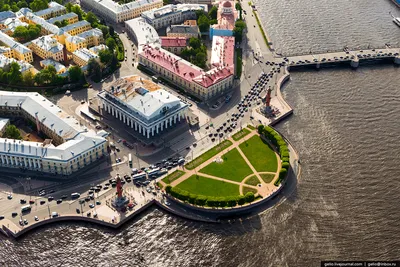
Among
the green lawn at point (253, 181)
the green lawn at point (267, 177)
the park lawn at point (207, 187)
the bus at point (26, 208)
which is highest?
the green lawn at point (267, 177)

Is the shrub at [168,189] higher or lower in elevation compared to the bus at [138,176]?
higher

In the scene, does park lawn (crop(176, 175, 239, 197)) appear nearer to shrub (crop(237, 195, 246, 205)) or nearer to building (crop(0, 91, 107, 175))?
shrub (crop(237, 195, 246, 205))

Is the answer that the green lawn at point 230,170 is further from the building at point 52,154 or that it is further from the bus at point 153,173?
the building at point 52,154

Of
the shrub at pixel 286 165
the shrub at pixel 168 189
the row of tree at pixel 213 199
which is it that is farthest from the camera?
the shrub at pixel 286 165

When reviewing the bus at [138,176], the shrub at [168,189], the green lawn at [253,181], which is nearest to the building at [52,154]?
the bus at [138,176]

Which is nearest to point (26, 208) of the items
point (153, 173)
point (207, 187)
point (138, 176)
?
point (138, 176)

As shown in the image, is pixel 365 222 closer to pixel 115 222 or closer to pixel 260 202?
pixel 260 202
